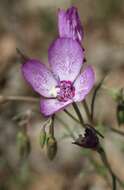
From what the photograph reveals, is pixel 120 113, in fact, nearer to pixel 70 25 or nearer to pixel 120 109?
pixel 120 109

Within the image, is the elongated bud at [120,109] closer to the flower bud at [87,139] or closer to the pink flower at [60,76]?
the pink flower at [60,76]

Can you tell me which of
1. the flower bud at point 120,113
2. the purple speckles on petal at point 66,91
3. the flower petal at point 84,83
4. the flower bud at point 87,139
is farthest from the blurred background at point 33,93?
the flower bud at point 87,139

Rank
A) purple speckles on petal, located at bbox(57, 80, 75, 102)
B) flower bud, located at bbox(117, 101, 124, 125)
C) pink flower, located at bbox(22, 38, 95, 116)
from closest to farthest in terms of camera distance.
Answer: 1. pink flower, located at bbox(22, 38, 95, 116)
2. purple speckles on petal, located at bbox(57, 80, 75, 102)
3. flower bud, located at bbox(117, 101, 124, 125)

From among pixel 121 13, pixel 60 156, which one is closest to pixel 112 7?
pixel 121 13

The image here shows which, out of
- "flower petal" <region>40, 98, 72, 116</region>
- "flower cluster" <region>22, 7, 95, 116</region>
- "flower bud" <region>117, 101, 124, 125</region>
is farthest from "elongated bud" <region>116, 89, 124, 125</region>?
"flower petal" <region>40, 98, 72, 116</region>

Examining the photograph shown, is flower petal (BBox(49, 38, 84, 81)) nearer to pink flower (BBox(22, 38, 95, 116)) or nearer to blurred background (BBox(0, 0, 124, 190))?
pink flower (BBox(22, 38, 95, 116))

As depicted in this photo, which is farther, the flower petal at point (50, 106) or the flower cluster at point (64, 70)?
the flower cluster at point (64, 70)

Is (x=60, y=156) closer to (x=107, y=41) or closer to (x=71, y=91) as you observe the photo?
(x=107, y=41)

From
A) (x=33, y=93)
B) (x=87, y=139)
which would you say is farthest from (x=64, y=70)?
(x=33, y=93)
